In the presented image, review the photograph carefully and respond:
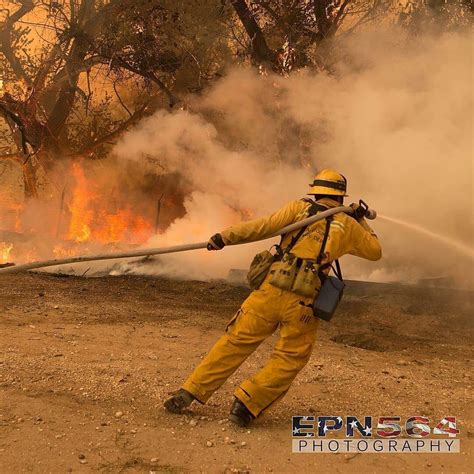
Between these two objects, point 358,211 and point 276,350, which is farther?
point 358,211

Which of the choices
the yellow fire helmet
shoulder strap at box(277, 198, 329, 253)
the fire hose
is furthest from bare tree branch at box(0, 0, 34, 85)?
shoulder strap at box(277, 198, 329, 253)

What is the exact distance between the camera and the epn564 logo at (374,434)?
3152 millimetres

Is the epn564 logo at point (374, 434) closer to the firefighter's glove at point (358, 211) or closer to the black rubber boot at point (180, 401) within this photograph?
the black rubber boot at point (180, 401)

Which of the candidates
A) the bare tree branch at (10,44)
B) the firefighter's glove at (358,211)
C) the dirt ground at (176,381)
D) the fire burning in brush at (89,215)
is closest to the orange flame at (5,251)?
the fire burning in brush at (89,215)

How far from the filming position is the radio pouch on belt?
3.37 metres

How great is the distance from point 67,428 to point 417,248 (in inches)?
324

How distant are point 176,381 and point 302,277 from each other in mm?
1332

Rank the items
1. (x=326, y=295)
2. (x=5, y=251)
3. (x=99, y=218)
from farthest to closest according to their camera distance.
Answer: (x=99, y=218) → (x=5, y=251) → (x=326, y=295)

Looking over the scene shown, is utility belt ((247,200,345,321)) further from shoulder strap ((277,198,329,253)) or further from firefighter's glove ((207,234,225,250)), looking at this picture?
firefighter's glove ((207,234,225,250))

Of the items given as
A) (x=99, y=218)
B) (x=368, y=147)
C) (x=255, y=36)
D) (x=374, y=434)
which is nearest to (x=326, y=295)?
(x=374, y=434)

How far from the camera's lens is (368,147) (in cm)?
1024

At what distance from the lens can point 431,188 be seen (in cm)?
960

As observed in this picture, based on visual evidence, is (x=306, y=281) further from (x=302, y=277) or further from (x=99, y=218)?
(x=99, y=218)

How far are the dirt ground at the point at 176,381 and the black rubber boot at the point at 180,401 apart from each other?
0.06 metres
